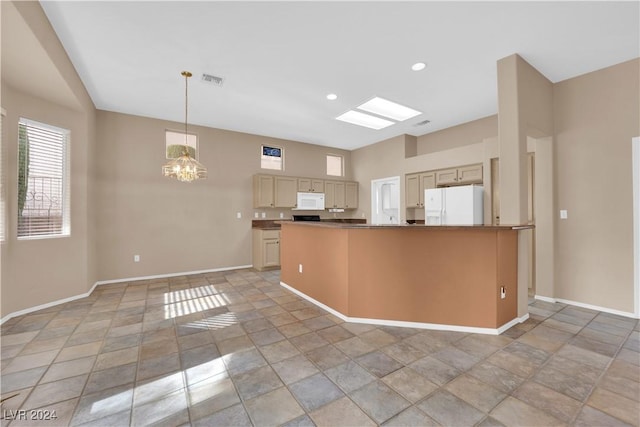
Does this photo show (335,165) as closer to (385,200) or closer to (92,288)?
(385,200)

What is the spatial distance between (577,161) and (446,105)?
6.10ft

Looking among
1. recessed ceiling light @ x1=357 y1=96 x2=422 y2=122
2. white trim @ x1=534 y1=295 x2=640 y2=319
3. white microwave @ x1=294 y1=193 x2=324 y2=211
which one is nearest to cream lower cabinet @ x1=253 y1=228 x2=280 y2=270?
white microwave @ x1=294 y1=193 x2=324 y2=211

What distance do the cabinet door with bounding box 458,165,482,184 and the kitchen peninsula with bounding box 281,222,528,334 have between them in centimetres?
207

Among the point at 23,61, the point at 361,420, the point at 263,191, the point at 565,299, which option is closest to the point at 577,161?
the point at 565,299

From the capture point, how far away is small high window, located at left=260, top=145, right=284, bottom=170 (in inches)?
235

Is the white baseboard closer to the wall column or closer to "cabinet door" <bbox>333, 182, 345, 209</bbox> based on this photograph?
"cabinet door" <bbox>333, 182, 345, 209</bbox>

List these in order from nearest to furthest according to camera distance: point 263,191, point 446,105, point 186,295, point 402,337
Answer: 1. point 402,337
2. point 186,295
3. point 446,105
4. point 263,191

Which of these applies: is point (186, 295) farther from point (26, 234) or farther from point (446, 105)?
point (446, 105)

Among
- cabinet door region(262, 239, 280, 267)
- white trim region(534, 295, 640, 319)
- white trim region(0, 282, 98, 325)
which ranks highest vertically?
cabinet door region(262, 239, 280, 267)

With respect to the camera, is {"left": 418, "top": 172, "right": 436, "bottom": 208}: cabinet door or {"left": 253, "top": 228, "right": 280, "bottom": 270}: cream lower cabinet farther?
{"left": 253, "top": 228, "right": 280, "bottom": 270}: cream lower cabinet

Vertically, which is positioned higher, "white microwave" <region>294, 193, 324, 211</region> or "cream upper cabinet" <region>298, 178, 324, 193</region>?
"cream upper cabinet" <region>298, 178, 324, 193</region>

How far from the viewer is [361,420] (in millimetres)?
1493

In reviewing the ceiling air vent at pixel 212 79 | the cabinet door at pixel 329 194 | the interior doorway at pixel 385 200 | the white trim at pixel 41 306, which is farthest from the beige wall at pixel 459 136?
the white trim at pixel 41 306

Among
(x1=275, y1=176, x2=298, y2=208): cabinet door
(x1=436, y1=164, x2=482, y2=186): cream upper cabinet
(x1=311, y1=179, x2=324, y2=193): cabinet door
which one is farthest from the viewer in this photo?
(x1=311, y1=179, x2=324, y2=193): cabinet door
